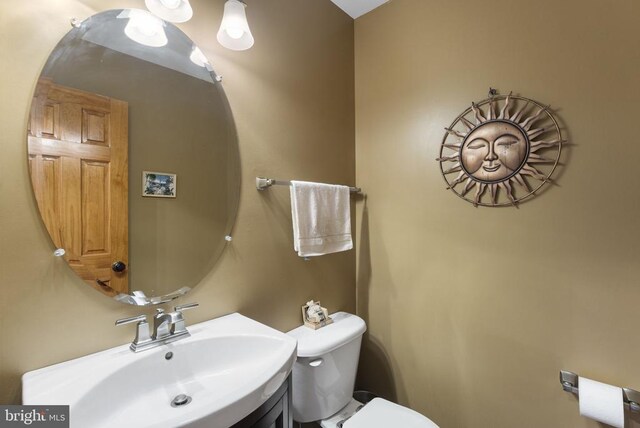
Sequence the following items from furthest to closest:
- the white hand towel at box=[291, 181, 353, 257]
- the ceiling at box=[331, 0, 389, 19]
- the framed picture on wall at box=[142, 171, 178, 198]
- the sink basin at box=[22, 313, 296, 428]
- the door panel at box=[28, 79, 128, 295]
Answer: the ceiling at box=[331, 0, 389, 19] → the white hand towel at box=[291, 181, 353, 257] → the framed picture on wall at box=[142, 171, 178, 198] → the door panel at box=[28, 79, 128, 295] → the sink basin at box=[22, 313, 296, 428]

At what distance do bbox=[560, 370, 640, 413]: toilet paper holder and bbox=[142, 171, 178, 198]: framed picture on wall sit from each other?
170cm

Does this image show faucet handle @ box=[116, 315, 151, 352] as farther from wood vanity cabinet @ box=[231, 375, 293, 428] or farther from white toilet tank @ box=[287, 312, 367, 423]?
white toilet tank @ box=[287, 312, 367, 423]

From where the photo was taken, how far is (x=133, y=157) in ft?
3.22

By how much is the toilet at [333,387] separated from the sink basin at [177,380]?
310mm

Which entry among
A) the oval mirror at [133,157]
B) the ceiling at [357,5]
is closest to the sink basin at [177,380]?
the oval mirror at [133,157]

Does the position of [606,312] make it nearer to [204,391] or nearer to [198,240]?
[204,391]

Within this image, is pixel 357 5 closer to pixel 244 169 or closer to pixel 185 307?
pixel 244 169

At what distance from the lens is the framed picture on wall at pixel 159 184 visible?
1.01 m

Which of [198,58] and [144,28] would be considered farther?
[198,58]

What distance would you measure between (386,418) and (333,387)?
10.3 inches

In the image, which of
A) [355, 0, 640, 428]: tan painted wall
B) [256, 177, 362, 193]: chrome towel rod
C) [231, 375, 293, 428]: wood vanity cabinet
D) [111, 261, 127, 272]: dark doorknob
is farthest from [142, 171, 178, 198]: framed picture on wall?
[355, 0, 640, 428]: tan painted wall

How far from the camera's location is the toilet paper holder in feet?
3.42

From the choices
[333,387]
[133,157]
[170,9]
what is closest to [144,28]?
[170,9]

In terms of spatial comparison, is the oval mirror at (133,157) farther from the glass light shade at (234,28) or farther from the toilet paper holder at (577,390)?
the toilet paper holder at (577,390)
